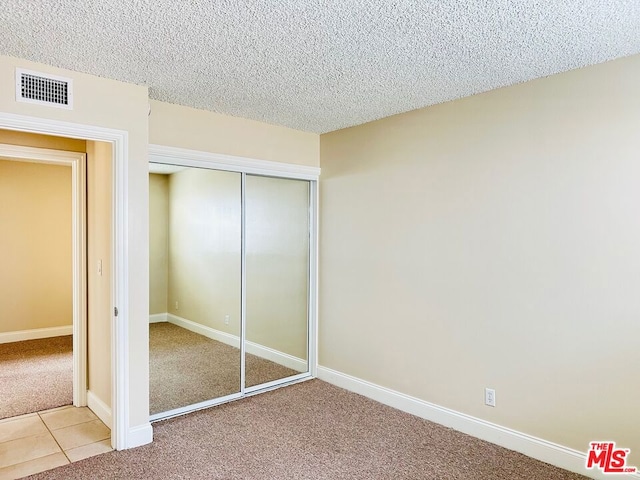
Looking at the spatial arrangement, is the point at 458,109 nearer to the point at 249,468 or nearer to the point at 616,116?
the point at 616,116

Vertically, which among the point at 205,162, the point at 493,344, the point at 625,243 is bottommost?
the point at 493,344

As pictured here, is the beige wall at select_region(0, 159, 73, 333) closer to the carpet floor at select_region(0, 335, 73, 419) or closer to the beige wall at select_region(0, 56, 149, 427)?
the carpet floor at select_region(0, 335, 73, 419)

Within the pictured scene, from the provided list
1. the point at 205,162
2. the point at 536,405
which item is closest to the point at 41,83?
the point at 205,162

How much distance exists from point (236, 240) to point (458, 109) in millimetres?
2236

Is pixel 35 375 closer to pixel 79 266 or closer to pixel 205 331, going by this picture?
pixel 79 266

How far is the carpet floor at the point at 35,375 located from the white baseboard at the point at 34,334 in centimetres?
11

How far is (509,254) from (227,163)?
2445 mm

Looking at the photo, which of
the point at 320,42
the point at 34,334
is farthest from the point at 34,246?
the point at 320,42

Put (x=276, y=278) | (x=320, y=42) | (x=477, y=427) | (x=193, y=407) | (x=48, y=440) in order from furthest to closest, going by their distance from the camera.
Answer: (x=276, y=278) → (x=193, y=407) → (x=477, y=427) → (x=48, y=440) → (x=320, y=42)

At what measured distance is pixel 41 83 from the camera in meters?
2.64

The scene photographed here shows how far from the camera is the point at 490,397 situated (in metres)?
3.17

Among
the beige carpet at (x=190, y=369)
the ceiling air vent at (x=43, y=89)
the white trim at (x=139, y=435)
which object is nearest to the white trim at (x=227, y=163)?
the ceiling air vent at (x=43, y=89)

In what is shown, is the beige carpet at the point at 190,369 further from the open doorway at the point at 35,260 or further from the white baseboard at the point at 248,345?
the open doorway at the point at 35,260

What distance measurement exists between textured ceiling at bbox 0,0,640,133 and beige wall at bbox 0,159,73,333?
3.86 metres
